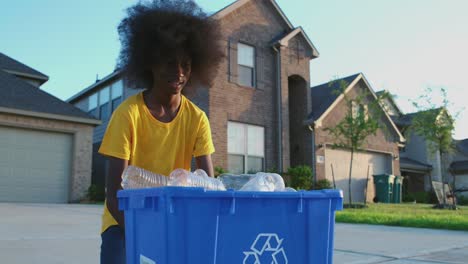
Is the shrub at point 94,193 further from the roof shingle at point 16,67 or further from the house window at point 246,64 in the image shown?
the roof shingle at point 16,67

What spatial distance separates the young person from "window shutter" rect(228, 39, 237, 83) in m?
12.8

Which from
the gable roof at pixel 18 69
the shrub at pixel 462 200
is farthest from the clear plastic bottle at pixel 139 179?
the shrub at pixel 462 200

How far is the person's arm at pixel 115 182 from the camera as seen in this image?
6.89ft

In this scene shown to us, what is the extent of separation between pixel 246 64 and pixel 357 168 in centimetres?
695

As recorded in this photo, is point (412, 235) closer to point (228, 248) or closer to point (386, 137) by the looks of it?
point (228, 248)

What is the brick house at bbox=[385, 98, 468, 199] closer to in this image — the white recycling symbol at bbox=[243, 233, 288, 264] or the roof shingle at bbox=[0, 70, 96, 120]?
the roof shingle at bbox=[0, 70, 96, 120]

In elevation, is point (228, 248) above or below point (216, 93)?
below

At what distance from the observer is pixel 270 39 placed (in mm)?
17000

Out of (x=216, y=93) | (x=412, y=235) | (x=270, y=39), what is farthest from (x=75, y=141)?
(x=412, y=235)

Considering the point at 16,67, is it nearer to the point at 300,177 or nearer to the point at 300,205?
the point at 300,177

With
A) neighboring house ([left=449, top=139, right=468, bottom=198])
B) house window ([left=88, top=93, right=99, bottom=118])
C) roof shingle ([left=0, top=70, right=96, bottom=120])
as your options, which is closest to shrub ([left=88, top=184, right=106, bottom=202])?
roof shingle ([left=0, top=70, right=96, bottom=120])

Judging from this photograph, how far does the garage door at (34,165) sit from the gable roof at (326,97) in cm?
880

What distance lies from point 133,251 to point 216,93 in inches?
523

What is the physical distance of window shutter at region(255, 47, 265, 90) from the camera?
16.5 m
